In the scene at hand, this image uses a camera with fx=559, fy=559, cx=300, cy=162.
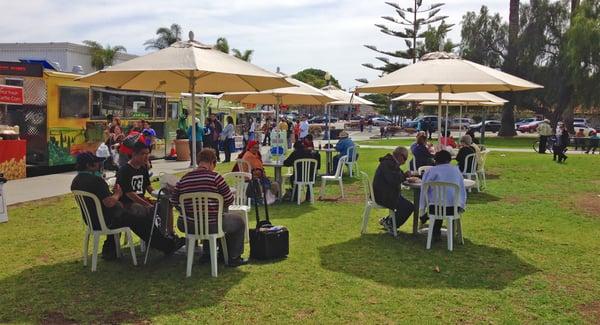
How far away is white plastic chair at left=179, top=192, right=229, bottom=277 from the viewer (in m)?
5.17

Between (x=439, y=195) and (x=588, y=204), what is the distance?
15.9 ft

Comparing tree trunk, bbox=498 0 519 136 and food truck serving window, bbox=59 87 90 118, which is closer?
food truck serving window, bbox=59 87 90 118

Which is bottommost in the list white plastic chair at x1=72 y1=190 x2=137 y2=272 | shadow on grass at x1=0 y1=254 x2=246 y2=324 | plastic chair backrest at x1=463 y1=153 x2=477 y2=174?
shadow on grass at x1=0 y1=254 x2=246 y2=324

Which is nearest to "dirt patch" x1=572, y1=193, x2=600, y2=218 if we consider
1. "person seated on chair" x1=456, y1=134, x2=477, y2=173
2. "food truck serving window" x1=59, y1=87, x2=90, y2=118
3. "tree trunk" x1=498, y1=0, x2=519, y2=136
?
"person seated on chair" x1=456, y1=134, x2=477, y2=173

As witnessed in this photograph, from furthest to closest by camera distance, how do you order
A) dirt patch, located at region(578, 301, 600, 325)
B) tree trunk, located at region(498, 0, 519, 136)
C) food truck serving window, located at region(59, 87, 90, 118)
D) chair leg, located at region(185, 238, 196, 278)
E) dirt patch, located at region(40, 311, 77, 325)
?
tree trunk, located at region(498, 0, 519, 136), food truck serving window, located at region(59, 87, 90, 118), chair leg, located at region(185, 238, 196, 278), dirt patch, located at region(578, 301, 600, 325), dirt patch, located at region(40, 311, 77, 325)

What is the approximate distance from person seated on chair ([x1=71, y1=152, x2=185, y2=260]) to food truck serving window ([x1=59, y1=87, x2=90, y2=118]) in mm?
9409

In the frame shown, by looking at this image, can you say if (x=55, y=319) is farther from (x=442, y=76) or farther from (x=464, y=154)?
(x=464, y=154)

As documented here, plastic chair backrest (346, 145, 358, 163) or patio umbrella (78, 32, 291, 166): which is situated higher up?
patio umbrella (78, 32, 291, 166)

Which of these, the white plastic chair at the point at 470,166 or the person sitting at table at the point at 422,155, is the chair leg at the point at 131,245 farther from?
the white plastic chair at the point at 470,166

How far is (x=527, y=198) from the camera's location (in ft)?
34.6

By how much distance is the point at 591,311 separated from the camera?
4.53 meters

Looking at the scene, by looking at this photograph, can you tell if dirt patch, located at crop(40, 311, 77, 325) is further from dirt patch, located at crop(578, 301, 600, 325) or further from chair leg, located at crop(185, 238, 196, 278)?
dirt patch, located at crop(578, 301, 600, 325)

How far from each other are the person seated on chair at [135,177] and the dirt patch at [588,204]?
689 cm

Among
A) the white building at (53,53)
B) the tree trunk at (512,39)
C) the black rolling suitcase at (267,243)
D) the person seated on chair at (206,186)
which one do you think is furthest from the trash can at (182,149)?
the tree trunk at (512,39)
